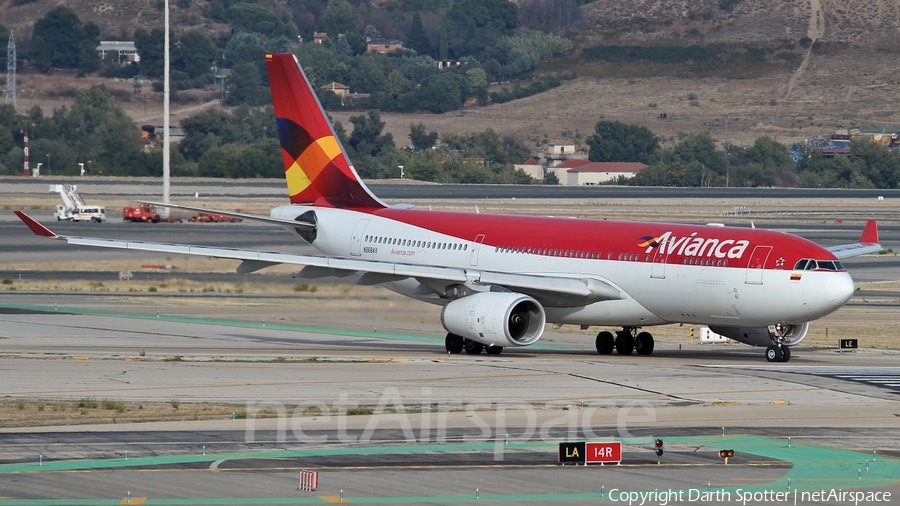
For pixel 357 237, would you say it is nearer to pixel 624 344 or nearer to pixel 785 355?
pixel 624 344

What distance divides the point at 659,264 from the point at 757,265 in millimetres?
2980

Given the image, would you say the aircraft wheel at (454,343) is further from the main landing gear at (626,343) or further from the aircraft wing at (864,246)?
the aircraft wing at (864,246)

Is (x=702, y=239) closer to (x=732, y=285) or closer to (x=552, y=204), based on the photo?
(x=732, y=285)

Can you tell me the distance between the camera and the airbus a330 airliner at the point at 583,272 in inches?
1455

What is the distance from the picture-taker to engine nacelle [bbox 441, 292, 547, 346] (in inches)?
1510

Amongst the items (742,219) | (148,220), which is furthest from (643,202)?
(148,220)

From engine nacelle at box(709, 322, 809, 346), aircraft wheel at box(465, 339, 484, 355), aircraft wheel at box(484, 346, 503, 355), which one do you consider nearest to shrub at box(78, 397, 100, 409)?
→ aircraft wheel at box(465, 339, 484, 355)

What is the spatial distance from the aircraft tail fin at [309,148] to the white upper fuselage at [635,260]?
1.50 metres

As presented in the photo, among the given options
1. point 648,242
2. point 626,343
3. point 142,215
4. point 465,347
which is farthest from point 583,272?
point 142,215

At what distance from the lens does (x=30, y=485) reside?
63.7 ft

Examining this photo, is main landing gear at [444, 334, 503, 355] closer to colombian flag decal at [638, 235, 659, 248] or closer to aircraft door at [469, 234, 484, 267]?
aircraft door at [469, 234, 484, 267]

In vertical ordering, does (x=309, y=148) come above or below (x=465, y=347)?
above

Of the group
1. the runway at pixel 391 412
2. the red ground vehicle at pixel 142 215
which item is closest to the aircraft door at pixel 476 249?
the runway at pixel 391 412

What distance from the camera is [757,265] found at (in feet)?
121
